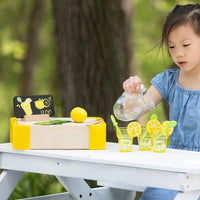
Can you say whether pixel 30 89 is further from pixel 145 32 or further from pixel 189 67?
pixel 189 67

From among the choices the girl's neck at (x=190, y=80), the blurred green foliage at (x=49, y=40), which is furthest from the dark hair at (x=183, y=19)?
the blurred green foliage at (x=49, y=40)

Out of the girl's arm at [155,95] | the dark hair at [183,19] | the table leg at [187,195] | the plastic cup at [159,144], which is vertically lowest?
the table leg at [187,195]

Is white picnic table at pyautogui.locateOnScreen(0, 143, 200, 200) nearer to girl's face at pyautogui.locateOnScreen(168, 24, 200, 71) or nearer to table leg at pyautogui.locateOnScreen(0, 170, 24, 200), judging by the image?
table leg at pyautogui.locateOnScreen(0, 170, 24, 200)

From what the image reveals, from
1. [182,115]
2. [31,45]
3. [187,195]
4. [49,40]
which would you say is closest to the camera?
[187,195]

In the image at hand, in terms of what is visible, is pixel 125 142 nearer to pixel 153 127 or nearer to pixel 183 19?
pixel 153 127

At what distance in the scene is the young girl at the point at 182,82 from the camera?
2.92m

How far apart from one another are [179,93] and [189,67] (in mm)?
232

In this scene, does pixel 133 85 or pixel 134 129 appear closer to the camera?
pixel 134 129

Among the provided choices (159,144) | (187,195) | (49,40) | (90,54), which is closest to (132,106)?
(159,144)

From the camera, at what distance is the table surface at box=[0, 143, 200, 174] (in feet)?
7.43

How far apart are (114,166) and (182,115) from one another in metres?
0.81

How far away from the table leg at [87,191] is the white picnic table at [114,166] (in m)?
0.42

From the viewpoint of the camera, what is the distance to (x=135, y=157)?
2.48 m

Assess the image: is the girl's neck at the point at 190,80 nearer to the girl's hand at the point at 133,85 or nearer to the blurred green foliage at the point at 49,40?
the girl's hand at the point at 133,85
